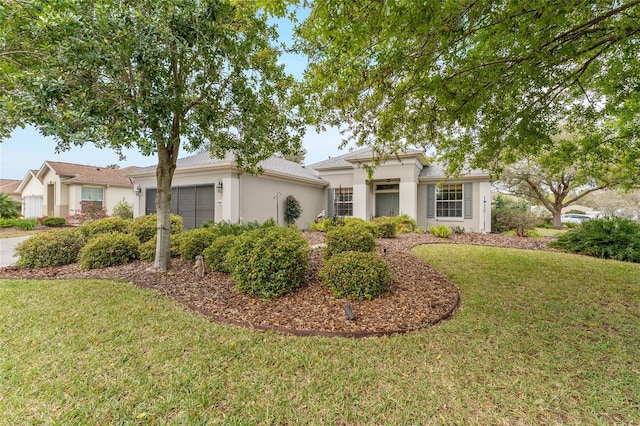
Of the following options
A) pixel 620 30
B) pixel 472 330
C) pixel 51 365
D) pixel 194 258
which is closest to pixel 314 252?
pixel 194 258

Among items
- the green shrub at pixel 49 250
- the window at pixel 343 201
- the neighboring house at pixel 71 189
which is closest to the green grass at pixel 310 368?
the green shrub at pixel 49 250

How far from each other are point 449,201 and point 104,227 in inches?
564

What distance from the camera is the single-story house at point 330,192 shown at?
38.0 ft

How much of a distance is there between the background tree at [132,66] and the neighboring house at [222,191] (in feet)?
18.7

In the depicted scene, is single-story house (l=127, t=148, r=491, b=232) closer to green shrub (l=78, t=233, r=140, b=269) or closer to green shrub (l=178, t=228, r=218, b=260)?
green shrub (l=78, t=233, r=140, b=269)

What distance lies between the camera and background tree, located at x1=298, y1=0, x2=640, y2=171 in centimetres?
346

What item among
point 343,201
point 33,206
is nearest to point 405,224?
point 343,201

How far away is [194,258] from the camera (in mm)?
6500

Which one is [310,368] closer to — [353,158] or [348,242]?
[348,242]

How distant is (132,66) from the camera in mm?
3984

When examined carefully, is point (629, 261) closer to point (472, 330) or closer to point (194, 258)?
point (472, 330)

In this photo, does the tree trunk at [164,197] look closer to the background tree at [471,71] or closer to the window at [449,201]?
the background tree at [471,71]

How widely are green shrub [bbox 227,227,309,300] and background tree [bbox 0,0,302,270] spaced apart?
2158mm

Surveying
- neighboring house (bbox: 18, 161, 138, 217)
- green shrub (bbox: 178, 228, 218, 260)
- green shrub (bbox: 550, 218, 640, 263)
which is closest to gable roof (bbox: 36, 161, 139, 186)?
neighboring house (bbox: 18, 161, 138, 217)
